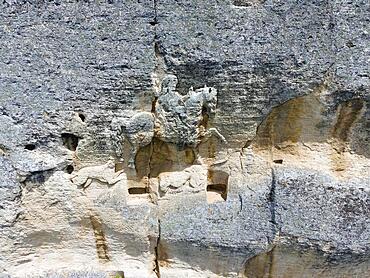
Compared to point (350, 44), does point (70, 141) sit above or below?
below

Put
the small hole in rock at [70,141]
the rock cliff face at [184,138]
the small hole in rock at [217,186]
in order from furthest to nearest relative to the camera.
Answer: the small hole in rock at [217,186] < the small hole in rock at [70,141] < the rock cliff face at [184,138]

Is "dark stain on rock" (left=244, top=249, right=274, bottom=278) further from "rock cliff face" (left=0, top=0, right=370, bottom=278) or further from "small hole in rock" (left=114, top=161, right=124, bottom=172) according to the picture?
"small hole in rock" (left=114, top=161, right=124, bottom=172)

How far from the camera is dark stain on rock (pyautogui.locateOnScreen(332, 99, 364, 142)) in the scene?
7.09 ft

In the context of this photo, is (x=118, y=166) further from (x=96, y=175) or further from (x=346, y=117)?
(x=346, y=117)

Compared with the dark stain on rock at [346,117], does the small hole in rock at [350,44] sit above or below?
above

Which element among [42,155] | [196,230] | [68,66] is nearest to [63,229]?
[42,155]

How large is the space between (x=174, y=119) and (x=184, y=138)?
96 millimetres

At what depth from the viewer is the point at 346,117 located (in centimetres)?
221

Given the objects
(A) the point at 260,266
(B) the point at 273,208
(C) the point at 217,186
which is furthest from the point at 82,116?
(A) the point at 260,266

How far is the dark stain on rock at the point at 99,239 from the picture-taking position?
2.27 meters

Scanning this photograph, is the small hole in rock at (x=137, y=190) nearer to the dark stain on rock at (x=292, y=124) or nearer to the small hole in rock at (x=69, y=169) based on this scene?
the small hole in rock at (x=69, y=169)

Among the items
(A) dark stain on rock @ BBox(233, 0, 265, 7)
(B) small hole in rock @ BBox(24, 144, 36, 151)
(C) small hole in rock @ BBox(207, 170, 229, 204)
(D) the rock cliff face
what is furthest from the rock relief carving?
(A) dark stain on rock @ BBox(233, 0, 265, 7)

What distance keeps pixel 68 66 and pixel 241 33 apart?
2.29 feet

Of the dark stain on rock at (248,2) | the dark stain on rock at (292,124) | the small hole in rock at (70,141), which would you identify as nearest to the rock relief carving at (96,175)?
the small hole in rock at (70,141)
